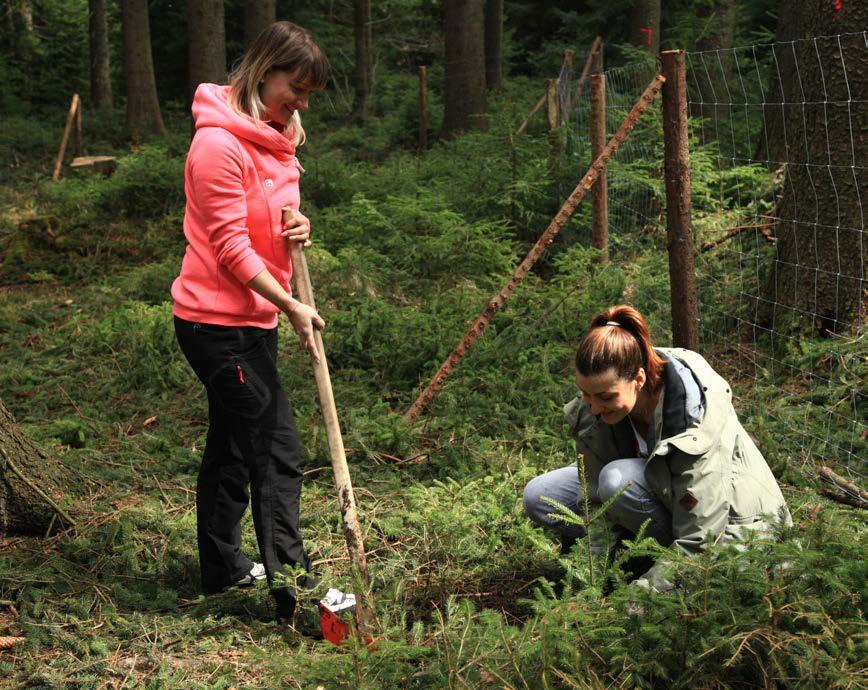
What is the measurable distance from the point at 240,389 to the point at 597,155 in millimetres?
3867

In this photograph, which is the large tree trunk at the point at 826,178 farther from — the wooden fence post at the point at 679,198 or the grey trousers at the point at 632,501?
the grey trousers at the point at 632,501

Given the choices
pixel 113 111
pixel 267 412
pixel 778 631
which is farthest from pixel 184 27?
pixel 778 631

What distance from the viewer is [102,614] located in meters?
3.28

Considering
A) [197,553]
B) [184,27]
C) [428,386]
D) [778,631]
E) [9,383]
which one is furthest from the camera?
[184,27]

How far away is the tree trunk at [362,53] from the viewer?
1984 centimetres

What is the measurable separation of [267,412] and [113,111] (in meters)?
21.0

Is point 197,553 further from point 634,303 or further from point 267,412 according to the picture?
point 634,303

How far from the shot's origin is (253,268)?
2.97 meters

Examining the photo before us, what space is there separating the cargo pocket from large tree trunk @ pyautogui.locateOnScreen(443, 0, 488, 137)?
1084 cm

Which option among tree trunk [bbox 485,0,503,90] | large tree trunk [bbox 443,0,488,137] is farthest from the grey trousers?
tree trunk [bbox 485,0,503,90]

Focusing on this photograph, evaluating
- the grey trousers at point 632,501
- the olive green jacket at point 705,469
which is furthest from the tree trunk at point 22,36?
the olive green jacket at point 705,469

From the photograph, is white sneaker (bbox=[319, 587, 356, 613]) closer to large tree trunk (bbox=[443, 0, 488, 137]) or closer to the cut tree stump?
large tree trunk (bbox=[443, 0, 488, 137])

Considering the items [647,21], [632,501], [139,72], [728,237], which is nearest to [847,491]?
[632,501]

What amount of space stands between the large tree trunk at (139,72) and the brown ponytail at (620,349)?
17.3m
